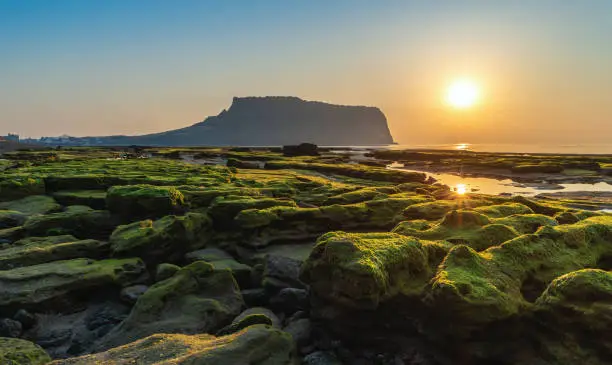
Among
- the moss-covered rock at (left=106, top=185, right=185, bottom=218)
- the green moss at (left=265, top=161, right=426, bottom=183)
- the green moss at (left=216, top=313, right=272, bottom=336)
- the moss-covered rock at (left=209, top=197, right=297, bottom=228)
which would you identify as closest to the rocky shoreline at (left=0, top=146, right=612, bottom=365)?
the green moss at (left=216, top=313, right=272, bottom=336)

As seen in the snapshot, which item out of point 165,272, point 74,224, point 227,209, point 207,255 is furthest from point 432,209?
point 74,224

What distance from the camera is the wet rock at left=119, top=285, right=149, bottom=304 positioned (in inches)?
676

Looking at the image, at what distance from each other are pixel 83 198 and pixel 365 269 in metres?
26.4

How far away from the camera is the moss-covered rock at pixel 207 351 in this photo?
9.49 metres

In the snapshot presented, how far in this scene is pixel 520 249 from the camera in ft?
45.5

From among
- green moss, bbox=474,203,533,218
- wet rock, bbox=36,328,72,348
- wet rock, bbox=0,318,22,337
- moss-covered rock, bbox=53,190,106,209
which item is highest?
green moss, bbox=474,203,533,218

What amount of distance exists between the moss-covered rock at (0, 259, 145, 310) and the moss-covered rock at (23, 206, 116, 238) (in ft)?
21.3

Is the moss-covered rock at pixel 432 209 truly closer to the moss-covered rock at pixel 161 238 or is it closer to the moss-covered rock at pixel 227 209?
the moss-covered rock at pixel 227 209

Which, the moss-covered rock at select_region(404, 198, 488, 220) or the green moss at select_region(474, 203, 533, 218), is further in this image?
the moss-covered rock at select_region(404, 198, 488, 220)

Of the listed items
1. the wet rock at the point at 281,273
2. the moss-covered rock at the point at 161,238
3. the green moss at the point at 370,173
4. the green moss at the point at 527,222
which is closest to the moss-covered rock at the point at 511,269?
the green moss at the point at 527,222

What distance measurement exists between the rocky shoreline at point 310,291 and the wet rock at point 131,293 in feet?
0.24

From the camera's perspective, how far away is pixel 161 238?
71.4ft

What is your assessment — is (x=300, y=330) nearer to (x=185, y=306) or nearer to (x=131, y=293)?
(x=185, y=306)

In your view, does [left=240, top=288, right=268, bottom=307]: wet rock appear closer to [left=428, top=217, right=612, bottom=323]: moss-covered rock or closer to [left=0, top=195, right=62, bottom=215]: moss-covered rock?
[left=428, top=217, right=612, bottom=323]: moss-covered rock
